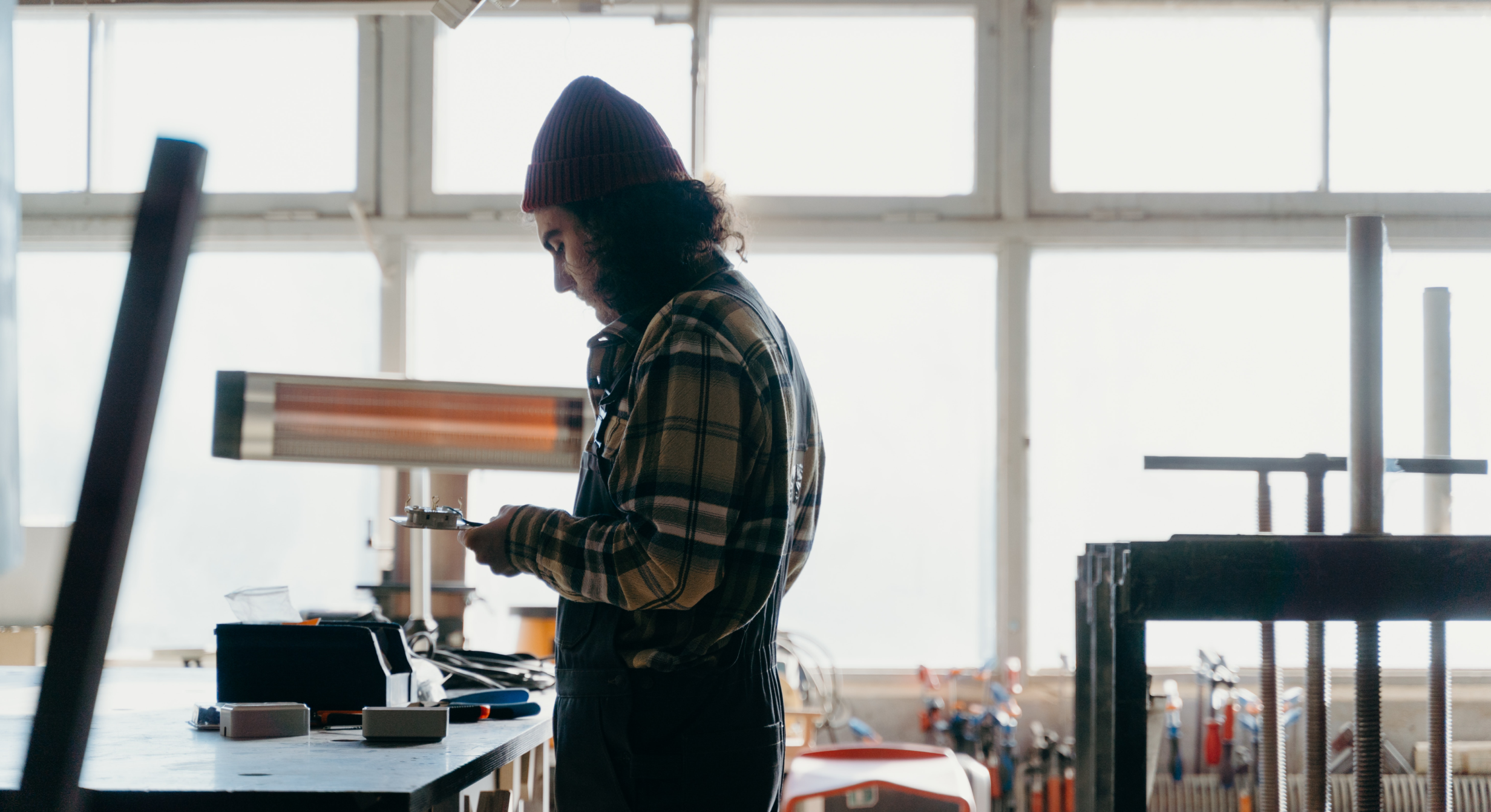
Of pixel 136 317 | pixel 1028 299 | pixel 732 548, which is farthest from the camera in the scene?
pixel 1028 299

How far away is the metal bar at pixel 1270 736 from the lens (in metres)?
1.02

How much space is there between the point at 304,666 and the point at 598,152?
669mm

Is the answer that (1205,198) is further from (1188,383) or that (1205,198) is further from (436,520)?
(436,520)

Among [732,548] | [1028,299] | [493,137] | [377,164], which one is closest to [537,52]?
[493,137]

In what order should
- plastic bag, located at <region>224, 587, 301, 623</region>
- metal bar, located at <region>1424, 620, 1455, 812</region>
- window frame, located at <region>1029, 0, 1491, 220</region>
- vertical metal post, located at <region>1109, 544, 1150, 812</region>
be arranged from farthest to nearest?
window frame, located at <region>1029, 0, 1491, 220</region> → plastic bag, located at <region>224, 587, 301, 623</region> → metal bar, located at <region>1424, 620, 1455, 812</region> → vertical metal post, located at <region>1109, 544, 1150, 812</region>

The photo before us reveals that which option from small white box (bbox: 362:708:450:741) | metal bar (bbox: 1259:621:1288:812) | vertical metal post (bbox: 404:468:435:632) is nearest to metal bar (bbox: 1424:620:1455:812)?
metal bar (bbox: 1259:621:1288:812)

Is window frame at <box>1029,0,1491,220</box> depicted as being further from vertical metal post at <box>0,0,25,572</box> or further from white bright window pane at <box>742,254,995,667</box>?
vertical metal post at <box>0,0,25,572</box>

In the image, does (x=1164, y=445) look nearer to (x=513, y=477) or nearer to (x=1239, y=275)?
(x=1239, y=275)

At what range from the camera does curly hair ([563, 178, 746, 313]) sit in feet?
3.96

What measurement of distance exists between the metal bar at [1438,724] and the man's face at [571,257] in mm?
854

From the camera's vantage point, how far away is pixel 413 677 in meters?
1.36

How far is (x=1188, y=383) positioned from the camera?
10.5ft

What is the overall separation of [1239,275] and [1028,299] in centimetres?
63

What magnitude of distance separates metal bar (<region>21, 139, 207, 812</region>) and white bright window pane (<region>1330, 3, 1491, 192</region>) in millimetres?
3418
